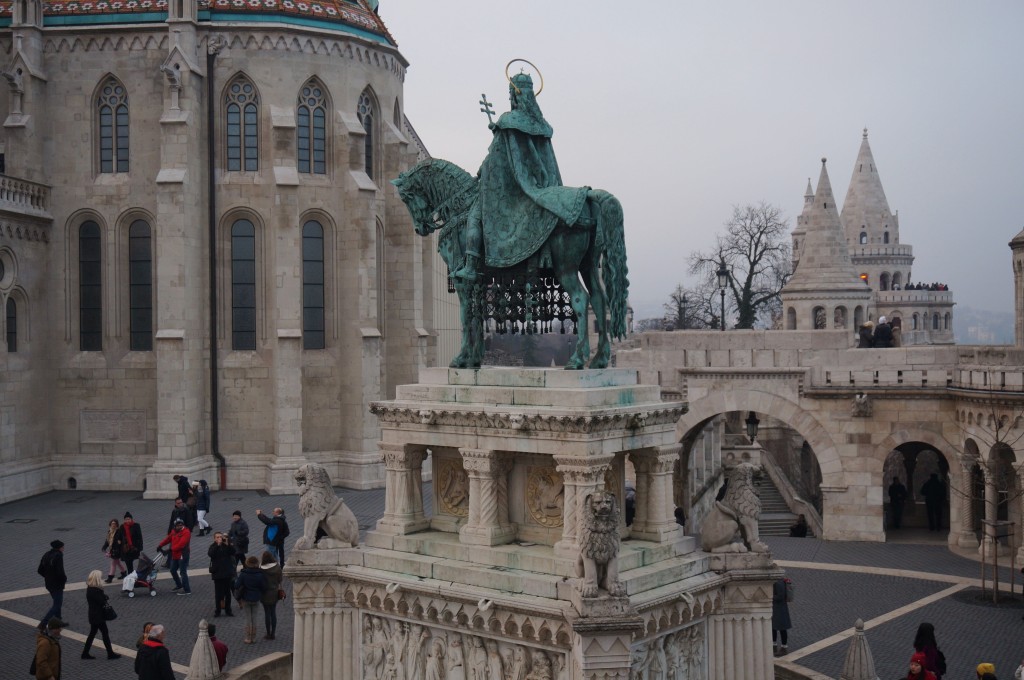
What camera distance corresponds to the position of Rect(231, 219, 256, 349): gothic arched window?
33000 millimetres

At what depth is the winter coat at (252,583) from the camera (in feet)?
54.1

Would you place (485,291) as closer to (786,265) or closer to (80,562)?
(80,562)

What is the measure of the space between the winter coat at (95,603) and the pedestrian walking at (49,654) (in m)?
2.03

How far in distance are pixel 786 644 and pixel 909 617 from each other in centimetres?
357

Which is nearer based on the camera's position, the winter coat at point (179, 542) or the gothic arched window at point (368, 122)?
the winter coat at point (179, 542)

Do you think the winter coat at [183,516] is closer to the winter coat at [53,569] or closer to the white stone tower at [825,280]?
the winter coat at [53,569]

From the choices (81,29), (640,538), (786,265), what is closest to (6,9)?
(81,29)

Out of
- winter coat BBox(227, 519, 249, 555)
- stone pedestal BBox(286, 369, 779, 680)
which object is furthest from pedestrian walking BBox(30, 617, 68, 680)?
winter coat BBox(227, 519, 249, 555)

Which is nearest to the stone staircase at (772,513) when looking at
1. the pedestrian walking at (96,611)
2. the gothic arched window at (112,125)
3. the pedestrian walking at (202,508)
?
the pedestrian walking at (202,508)

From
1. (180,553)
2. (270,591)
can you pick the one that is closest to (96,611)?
(270,591)

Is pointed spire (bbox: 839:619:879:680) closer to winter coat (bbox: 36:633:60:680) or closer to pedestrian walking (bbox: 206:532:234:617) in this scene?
winter coat (bbox: 36:633:60:680)

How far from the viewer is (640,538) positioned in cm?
1159

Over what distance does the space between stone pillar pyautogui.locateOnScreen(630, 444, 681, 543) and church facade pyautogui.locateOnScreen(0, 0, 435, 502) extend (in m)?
21.5

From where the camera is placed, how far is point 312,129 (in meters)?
33.3
